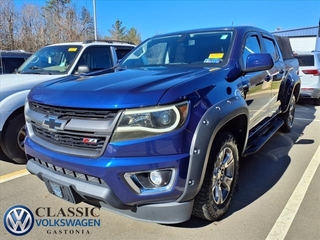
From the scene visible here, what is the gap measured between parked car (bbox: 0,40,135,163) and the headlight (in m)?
1.48

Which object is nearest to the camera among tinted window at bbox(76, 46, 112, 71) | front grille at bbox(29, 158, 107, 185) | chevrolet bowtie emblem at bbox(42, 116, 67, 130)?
front grille at bbox(29, 158, 107, 185)

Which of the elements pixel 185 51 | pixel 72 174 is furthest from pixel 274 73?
pixel 72 174

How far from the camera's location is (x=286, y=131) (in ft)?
19.3

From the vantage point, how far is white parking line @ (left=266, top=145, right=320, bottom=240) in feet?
8.48

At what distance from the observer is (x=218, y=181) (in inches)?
107

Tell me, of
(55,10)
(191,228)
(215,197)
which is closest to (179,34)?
(215,197)

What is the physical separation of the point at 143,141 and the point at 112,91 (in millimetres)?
475

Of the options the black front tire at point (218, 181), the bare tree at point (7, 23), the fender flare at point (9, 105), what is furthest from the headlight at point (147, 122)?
the bare tree at point (7, 23)

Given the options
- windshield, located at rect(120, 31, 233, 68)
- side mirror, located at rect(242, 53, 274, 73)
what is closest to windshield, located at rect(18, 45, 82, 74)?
windshield, located at rect(120, 31, 233, 68)

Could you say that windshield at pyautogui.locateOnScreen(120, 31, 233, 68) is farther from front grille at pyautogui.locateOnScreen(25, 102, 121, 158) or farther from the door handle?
front grille at pyautogui.locateOnScreen(25, 102, 121, 158)

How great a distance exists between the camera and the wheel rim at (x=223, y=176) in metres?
2.65

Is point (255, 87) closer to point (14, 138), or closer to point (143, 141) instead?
point (143, 141)

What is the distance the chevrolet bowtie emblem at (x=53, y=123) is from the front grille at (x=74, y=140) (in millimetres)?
59

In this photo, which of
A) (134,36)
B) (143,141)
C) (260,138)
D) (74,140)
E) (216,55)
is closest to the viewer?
(143,141)
